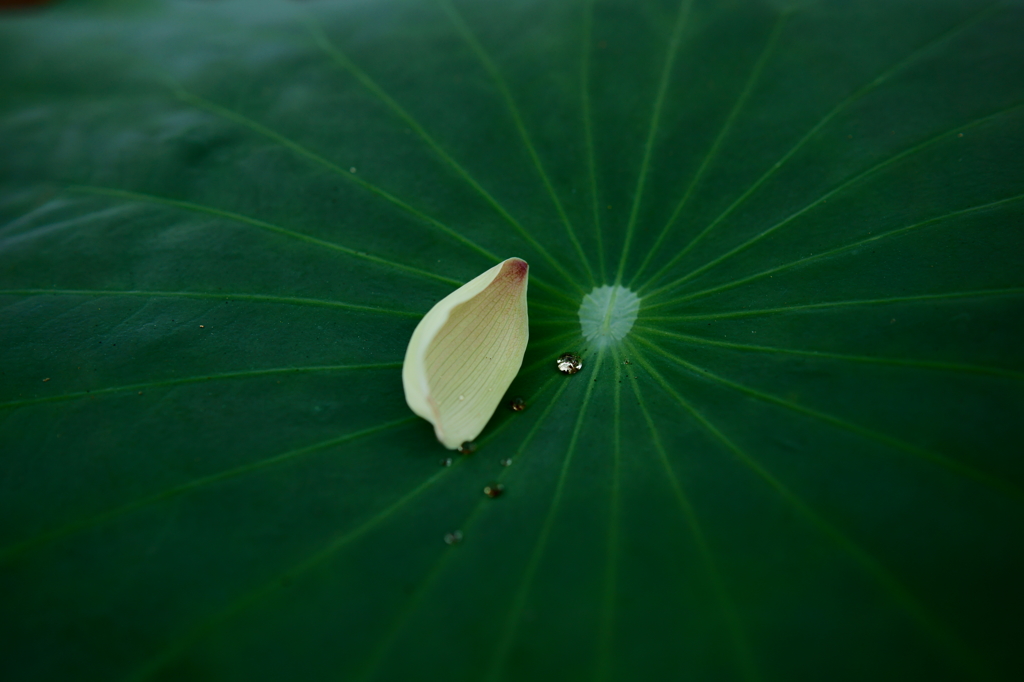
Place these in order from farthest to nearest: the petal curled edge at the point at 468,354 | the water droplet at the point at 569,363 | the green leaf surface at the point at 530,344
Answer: the water droplet at the point at 569,363 → the petal curled edge at the point at 468,354 → the green leaf surface at the point at 530,344

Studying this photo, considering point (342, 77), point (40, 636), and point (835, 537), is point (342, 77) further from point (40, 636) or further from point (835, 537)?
point (835, 537)

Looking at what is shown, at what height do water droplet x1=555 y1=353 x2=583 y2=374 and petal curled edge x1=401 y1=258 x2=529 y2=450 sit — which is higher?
petal curled edge x1=401 y1=258 x2=529 y2=450

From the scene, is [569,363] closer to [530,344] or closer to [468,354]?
[530,344]

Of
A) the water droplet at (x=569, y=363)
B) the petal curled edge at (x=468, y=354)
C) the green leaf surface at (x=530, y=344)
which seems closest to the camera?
the green leaf surface at (x=530, y=344)

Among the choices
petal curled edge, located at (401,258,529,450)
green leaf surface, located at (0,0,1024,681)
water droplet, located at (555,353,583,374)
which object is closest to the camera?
green leaf surface, located at (0,0,1024,681)

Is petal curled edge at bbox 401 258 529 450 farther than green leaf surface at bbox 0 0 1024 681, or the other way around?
petal curled edge at bbox 401 258 529 450

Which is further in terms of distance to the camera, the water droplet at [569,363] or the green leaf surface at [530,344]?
the water droplet at [569,363]

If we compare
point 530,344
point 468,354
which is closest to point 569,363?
point 530,344
